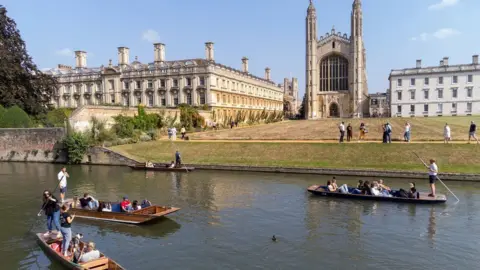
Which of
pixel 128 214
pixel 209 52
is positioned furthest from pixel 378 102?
pixel 128 214

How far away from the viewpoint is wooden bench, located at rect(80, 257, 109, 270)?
32.4 feet

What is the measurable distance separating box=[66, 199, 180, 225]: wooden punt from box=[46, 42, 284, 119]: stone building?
46.0m

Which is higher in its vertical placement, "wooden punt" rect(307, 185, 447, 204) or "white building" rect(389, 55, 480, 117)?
"white building" rect(389, 55, 480, 117)

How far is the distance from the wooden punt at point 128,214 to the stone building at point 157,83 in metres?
46.0

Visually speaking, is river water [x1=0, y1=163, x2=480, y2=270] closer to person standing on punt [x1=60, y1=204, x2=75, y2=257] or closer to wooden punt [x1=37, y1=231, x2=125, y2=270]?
wooden punt [x1=37, y1=231, x2=125, y2=270]

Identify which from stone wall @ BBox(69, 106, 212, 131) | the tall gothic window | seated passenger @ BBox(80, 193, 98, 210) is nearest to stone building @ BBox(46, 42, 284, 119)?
stone wall @ BBox(69, 106, 212, 131)

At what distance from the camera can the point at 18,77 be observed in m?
43.3

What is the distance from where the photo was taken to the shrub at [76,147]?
112ft

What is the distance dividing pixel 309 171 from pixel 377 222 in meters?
11.5

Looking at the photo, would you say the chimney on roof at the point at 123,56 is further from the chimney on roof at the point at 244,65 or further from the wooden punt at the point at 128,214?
the wooden punt at the point at 128,214

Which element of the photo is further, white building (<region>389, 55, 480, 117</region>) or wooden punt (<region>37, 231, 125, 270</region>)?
white building (<region>389, 55, 480, 117</region>)

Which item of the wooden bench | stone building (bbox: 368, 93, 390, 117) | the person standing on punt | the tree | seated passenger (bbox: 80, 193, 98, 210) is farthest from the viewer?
stone building (bbox: 368, 93, 390, 117)

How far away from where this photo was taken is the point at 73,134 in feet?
114

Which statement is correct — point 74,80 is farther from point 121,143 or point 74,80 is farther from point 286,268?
point 286,268
